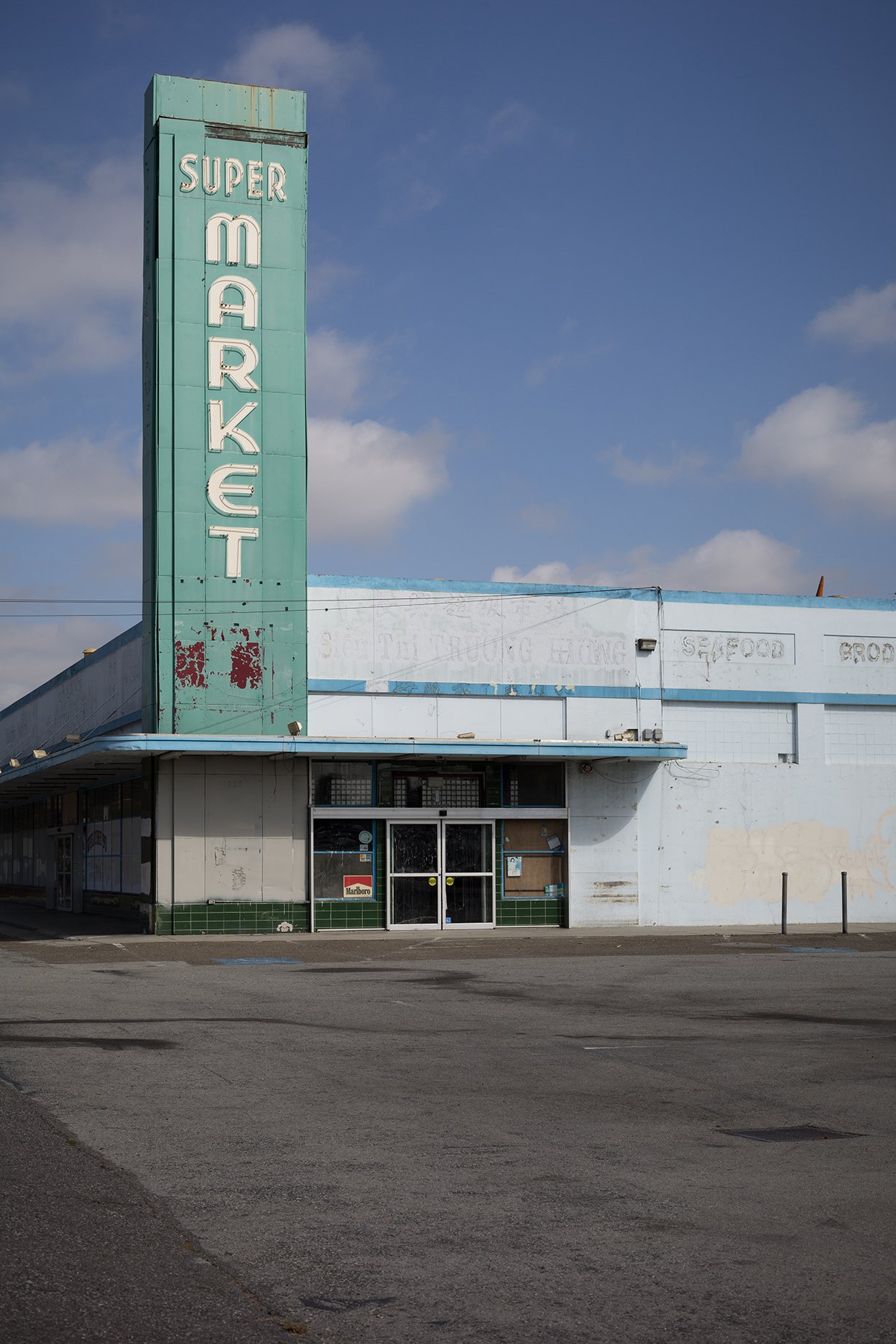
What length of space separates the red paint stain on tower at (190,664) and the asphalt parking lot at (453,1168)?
1088 cm

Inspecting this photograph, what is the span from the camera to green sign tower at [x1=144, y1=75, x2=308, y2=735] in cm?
2611

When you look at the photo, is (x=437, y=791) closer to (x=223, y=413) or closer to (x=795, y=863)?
(x=795, y=863)

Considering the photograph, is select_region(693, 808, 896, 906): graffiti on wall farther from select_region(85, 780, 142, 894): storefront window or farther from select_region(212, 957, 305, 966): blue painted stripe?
select_region(85, 780, 142, 894): storefront window

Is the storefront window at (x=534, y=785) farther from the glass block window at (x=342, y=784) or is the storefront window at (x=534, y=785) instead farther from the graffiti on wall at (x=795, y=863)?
the graffiti on wall at (x=795, y=863)

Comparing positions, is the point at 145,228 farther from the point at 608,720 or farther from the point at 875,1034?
the point at 875,1034

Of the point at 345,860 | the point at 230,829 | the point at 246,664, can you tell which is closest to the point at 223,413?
the point at 246,664

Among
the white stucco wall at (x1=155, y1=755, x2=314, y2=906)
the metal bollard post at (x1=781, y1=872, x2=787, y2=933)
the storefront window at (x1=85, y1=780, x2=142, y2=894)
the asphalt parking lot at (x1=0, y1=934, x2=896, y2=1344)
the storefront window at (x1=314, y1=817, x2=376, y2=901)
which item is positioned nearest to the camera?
the asphalt parking lot at (x1=0, y1=934, x2=896, y2=1344)

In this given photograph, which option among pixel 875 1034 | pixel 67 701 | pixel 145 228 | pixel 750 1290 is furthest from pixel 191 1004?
pixel 67 701

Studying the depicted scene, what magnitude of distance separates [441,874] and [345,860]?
2.07 m

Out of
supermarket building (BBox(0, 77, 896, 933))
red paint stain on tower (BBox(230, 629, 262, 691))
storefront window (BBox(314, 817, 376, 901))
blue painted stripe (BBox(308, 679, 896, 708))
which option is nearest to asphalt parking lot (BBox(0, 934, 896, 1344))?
supermarket building (BBox(0, 77, 896, 933))

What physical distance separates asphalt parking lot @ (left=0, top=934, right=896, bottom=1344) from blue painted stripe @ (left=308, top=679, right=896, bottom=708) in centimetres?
1245

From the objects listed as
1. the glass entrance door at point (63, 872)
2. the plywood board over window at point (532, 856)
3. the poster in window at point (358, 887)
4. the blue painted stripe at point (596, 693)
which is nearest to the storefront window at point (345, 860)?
the poster in window at point (358, 887)

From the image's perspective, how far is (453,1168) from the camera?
739 cm

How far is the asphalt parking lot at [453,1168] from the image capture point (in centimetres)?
515
